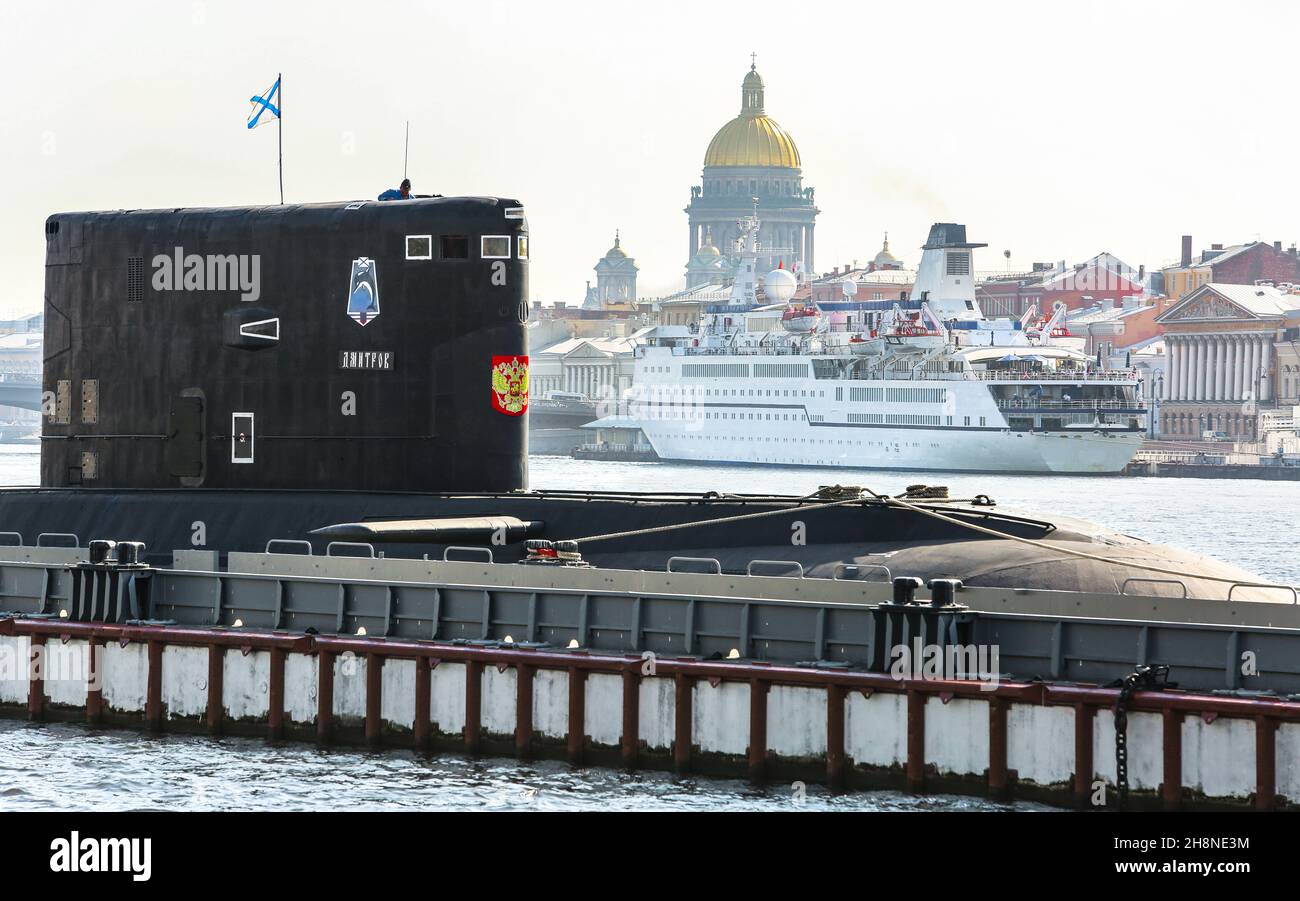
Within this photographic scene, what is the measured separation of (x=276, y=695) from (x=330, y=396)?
4.95 m

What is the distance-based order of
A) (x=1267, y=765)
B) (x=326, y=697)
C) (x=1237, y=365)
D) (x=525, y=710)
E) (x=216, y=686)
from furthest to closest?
(x=1237, y=365)
(x=216, y=686)
(x=326, y=697)
(x=525, y=710)
(x=1267, y=765)

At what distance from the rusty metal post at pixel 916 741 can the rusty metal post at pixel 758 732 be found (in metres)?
1.72

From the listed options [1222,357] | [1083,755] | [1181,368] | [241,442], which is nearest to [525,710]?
[1083,755]

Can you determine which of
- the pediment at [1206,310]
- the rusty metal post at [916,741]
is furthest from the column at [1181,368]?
the rusty metal post at [916,741]

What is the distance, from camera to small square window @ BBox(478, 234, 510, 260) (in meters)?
28.0

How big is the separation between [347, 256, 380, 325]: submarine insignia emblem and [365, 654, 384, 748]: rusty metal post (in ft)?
Answer: 18.9

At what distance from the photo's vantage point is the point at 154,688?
25969mm

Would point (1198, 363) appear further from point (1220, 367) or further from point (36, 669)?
point (36, 669)

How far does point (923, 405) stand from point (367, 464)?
110914mm

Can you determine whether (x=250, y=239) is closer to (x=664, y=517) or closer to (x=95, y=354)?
(x=95, y=354)

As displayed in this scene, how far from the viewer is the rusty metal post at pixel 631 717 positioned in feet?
74.9

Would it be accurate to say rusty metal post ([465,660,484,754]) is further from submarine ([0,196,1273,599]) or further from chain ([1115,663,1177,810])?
chain ([1115,663,1177,810])

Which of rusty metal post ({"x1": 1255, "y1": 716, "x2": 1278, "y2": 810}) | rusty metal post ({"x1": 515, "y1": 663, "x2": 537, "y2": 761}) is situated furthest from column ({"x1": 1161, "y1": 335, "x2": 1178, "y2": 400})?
rusty metal post ({"x1": 1255, "y1": 716, "x2": 1278, "y2": 810})
